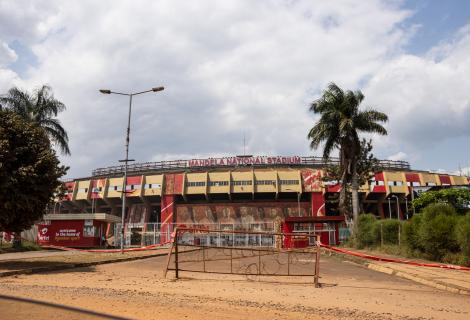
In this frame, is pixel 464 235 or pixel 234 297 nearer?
pixel 234 297

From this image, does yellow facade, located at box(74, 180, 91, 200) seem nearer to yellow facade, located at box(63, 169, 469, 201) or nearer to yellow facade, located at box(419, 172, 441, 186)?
yellow facade, located at box(63, 169, 469, 201)

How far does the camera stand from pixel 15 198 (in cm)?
1419

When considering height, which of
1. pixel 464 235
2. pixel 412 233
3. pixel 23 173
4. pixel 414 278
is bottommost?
pixel 414 278

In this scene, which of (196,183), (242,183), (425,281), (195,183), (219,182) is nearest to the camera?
(425,281)

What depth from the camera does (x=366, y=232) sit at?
30.9m

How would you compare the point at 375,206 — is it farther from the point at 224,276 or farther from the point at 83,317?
the point at 83,317

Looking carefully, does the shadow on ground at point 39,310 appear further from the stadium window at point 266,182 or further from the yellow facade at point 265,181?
the stadium window at point 266,182

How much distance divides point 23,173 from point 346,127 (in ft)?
86.2

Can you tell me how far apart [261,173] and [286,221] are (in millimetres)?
39757

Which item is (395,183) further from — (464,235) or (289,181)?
(464,235)

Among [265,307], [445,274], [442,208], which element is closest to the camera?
[265,307]

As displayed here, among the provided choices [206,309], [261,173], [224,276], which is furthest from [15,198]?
[261,173]

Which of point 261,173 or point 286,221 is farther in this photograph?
point 261,173

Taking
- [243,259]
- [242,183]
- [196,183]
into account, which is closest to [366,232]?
[243,259]
